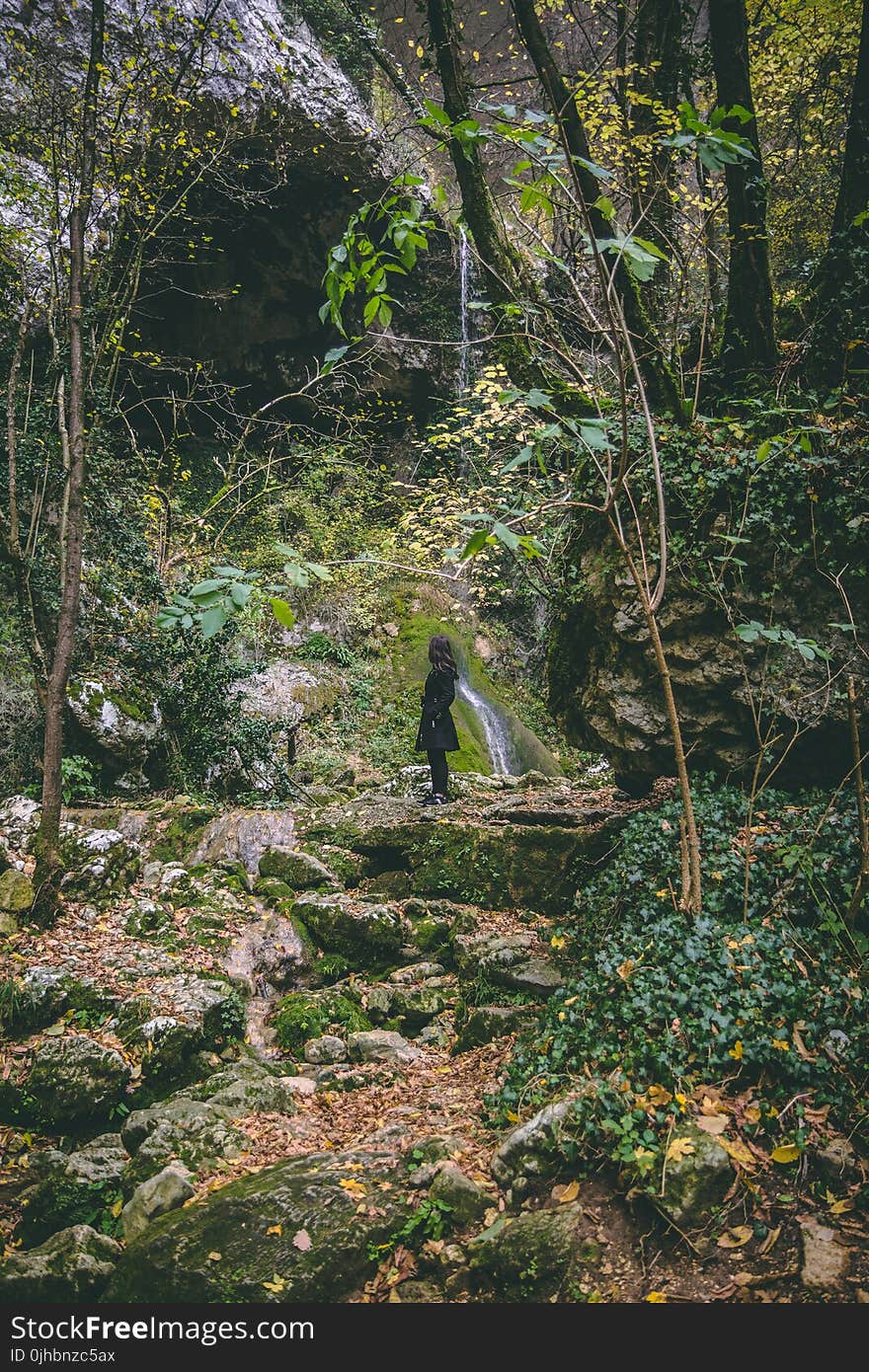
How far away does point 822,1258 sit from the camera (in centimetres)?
237

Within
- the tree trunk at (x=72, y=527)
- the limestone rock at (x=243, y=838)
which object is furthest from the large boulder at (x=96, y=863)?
the limestone rock at (x=243, y=838)

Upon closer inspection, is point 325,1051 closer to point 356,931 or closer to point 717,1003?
point 356,931

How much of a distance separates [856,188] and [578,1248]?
6.83 meters

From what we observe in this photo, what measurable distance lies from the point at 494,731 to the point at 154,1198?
10.2 metres

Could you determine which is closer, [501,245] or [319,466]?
[501,245]

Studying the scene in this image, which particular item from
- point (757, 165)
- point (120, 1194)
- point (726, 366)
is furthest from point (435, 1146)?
point (757, 165)

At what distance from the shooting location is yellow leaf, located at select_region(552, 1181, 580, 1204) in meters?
2.84

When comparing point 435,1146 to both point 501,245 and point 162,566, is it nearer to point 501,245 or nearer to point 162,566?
point 501,245

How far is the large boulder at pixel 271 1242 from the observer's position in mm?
2643

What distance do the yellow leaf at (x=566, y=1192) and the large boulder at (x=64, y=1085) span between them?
2537mm

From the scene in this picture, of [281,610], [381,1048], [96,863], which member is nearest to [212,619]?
[281,610]

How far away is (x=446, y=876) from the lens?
6.44 meters

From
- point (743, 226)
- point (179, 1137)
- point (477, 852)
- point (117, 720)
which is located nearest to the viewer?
point (179, 1137)

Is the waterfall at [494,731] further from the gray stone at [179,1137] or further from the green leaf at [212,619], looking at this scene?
the green leaf at [212,619]
